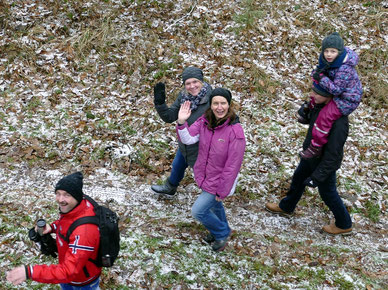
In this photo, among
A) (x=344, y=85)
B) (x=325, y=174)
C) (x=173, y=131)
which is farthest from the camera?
(x=173, y=131)

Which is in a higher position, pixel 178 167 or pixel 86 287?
pixel 178 167

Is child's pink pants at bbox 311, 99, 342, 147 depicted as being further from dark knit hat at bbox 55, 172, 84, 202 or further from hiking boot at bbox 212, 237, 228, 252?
dark knit hat at bbox 55, 172, 84, 202

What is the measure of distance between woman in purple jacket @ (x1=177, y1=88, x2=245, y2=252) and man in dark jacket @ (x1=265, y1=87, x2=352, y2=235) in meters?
1.32

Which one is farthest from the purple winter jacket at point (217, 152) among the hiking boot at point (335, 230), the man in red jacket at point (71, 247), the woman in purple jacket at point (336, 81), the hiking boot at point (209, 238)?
the hiking boot at point (335, 230)

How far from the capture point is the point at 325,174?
15.1 feet

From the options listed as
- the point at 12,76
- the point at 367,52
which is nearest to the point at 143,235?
the point at 12,76

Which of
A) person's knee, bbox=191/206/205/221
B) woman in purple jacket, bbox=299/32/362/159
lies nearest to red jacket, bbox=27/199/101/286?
person's knee, bbox=191/206/205/221

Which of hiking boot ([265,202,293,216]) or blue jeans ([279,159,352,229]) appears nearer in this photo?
blue jeans ([279,159,352,229])

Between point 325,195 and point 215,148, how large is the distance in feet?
7.09

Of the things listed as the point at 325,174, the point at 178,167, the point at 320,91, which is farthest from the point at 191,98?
the point at 325,174

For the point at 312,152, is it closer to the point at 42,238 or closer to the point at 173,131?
the point at 173,131

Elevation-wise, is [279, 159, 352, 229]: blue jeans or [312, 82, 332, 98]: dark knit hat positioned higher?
[312, 82, 332, 98]: dark knit hat

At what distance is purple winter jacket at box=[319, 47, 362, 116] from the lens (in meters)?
4.25

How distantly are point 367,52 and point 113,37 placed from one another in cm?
715
